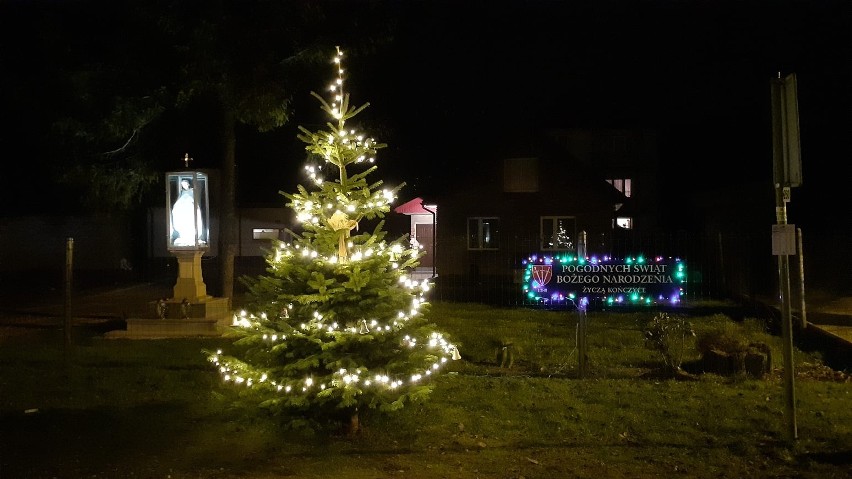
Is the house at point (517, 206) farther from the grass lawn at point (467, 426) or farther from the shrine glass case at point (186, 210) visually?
Result: the grass lawn at point (467, 426)

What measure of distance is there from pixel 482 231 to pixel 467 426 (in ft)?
68.2

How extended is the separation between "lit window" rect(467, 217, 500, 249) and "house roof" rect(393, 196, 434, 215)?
1627mm

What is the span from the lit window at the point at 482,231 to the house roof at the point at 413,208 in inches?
64.0

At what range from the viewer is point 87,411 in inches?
334

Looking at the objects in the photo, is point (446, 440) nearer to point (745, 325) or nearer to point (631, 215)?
point (745, 325)

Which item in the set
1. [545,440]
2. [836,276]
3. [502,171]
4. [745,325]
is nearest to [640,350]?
[745,325]

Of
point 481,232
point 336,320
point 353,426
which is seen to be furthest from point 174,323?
point 481,232

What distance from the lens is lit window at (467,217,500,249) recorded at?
93.1ft

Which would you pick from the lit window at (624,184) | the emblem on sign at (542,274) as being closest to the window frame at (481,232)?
the lit window at (624,184)

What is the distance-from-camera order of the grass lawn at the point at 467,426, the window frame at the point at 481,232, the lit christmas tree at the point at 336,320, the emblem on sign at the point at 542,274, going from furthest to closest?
the window frame at the point at 481,232 → the emblem on sign at the point at 542,274 → the lit christmas tree at the point at 336,320 → the grass lawn at the point at 467,426

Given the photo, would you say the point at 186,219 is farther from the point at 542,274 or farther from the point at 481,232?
the point at 481,232

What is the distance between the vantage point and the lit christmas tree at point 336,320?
6.96 metres

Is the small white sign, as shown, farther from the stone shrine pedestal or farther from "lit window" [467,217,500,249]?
"lit window" [467,217,500,249]

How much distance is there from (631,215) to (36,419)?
37949 millimetres
